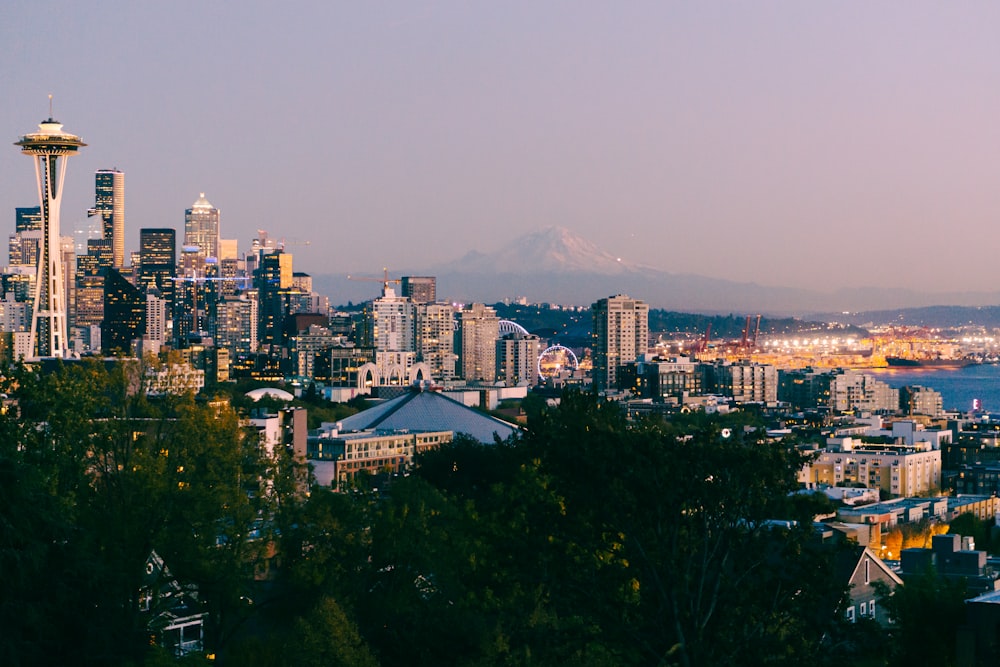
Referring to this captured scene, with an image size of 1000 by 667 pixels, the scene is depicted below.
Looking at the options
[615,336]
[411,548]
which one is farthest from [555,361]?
[411,548]

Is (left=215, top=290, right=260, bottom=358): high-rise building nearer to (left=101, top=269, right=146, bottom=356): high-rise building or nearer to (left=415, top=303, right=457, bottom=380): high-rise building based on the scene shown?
(left=101, top=269, right=146, bottom=356): high-rise building

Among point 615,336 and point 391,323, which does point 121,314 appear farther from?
point 615,336

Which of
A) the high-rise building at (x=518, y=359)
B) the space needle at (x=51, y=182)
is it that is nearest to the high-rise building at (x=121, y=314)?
the high-rise building at (x=518, y=359)

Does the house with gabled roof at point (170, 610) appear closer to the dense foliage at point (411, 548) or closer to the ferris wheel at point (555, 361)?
the dense foliage at point (411, 548)

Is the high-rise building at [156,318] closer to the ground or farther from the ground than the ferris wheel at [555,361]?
farther from the ground

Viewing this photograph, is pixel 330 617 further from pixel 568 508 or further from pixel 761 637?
pixel 761 637

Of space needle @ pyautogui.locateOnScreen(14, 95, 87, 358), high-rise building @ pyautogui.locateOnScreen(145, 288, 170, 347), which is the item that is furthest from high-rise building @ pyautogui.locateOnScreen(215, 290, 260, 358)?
space needle @ pyautogui.locateOnScreen(14, 95, 87, 358)
